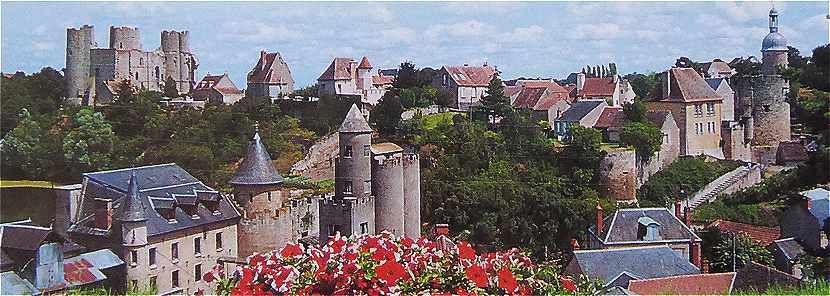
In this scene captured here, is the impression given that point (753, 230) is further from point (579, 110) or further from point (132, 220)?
point (579, 110)

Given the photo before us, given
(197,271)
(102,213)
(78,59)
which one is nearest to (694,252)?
(197,271)

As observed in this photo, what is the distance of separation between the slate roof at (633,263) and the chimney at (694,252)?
205 mm

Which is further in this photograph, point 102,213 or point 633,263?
point 633,263

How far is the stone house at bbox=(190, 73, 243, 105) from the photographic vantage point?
44.5 ft

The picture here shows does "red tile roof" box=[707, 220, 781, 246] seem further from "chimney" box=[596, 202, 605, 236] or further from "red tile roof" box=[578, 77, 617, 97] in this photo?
"red tile roof" box=[578, 77, 617, 97]

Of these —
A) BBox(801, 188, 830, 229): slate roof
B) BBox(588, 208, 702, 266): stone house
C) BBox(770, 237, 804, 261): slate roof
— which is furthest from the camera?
BBox(588, 208, 702, 266): stone house

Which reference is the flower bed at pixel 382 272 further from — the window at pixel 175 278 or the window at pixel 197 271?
the window at pixel 197 271

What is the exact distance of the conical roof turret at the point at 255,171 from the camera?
7777mm

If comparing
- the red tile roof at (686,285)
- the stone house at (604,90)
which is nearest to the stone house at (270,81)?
the stone house at (604,90)

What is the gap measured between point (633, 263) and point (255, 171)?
130 inches

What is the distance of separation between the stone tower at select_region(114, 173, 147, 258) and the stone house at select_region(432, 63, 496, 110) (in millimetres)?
10070

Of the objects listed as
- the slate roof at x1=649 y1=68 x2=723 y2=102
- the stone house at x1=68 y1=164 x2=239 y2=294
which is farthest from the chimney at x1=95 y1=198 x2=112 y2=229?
the slate roof at x1=649 y1=68 x2=723 y2=102

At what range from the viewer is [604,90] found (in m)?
15.9

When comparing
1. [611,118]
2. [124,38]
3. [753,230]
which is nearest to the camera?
[753,230]
